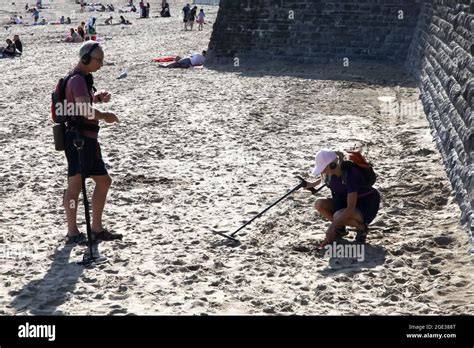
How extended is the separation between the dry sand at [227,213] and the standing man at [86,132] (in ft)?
0.89

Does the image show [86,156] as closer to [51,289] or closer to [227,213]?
[51,289]

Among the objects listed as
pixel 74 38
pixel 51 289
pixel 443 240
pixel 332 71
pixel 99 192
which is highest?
pixel 74 38

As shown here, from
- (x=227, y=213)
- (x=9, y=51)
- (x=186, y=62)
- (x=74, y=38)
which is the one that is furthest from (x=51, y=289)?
(x=74, y=38)

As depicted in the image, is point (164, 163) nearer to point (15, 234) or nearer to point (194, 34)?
point (15, 234)

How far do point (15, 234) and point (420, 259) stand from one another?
4.05 metres

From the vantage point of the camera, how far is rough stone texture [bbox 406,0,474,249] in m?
7.43

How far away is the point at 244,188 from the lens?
8578mm

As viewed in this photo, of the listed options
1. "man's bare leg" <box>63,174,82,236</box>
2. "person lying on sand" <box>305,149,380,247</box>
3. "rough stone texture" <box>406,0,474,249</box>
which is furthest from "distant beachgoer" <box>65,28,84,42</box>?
"person lying on sand" <box>305,149,380,247</box>

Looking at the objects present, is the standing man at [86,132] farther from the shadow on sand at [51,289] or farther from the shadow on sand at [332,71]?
the shadow on sand at [332,71]

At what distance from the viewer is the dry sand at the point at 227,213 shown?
5.44 metres

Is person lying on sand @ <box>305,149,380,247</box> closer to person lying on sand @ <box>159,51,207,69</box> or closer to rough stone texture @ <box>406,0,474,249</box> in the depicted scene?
rough stone texture @ <box>406,0,474,249</box>

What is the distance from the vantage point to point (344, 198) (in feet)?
21.0

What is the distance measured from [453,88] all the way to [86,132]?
5.72 meters

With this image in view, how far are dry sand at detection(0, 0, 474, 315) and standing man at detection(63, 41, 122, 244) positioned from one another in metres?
0.27
